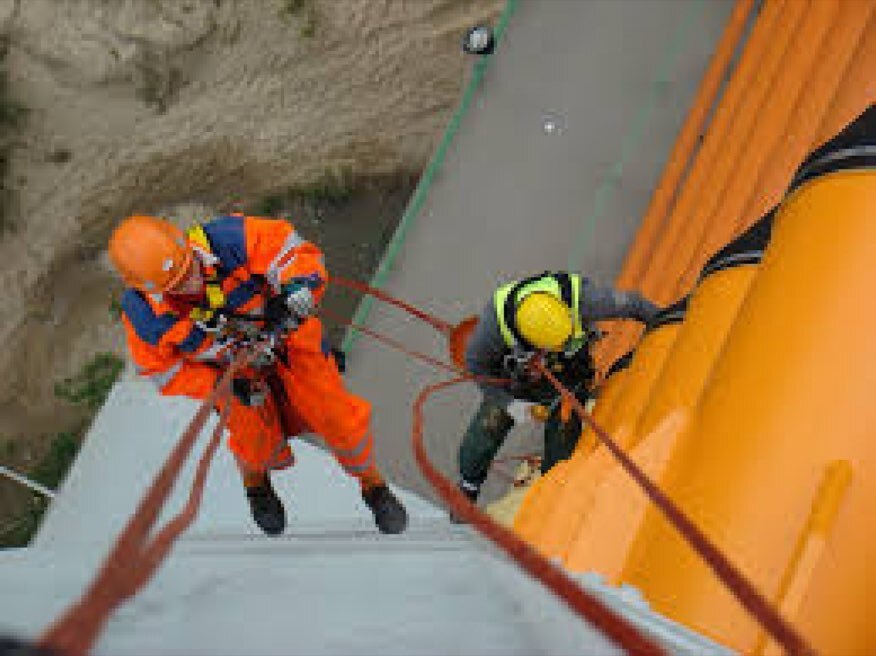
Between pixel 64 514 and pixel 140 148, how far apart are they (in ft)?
10.8

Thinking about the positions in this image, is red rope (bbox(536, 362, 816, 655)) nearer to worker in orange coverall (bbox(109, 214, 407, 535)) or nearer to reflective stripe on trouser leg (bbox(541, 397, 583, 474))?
worker in orange coverall (bbox(109, 214, 407, 535))

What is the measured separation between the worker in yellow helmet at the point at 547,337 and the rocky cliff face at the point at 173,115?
3672mm

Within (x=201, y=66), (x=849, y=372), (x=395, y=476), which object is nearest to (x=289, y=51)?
(x=201, y=66)

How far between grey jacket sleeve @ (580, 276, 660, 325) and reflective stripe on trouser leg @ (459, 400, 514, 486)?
66 centimetres

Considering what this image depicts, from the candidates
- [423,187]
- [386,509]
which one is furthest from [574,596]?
[423,187]

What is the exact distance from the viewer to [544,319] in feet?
8.93

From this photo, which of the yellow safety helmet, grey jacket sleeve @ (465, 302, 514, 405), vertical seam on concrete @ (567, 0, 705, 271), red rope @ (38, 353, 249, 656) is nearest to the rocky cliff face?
vertical seam on concrete @ (567, 0, 705, 271)

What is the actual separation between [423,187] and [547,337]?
Result: 7.13 ft

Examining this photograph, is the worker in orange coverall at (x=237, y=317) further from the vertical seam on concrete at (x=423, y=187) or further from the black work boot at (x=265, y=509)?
the vertical seam on concrete at (x=423, y=187)

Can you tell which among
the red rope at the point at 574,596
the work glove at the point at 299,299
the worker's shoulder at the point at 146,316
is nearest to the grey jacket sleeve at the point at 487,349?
the work glove at the point at 299,299

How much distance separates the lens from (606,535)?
2.17 m

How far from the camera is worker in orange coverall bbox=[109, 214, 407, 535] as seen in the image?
2.33 meters

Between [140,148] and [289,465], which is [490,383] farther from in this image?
[140,148]

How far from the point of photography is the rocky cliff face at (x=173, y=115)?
6.01 m
